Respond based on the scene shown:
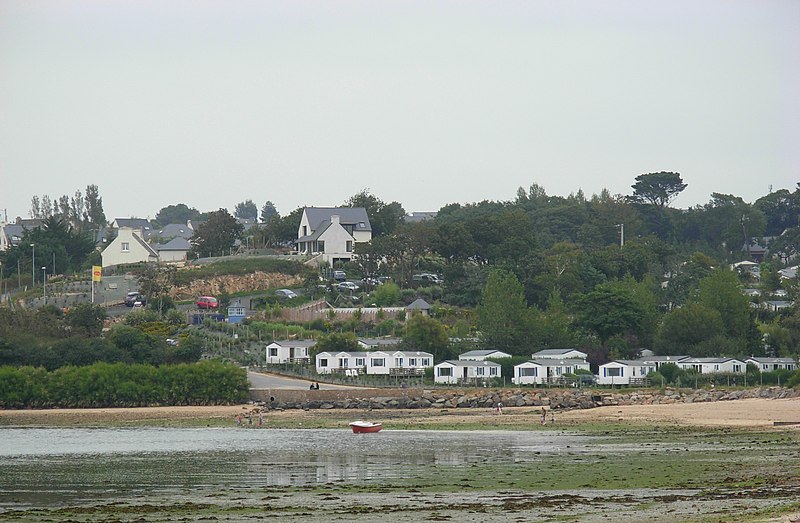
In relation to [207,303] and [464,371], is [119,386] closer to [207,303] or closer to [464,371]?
[464,371]

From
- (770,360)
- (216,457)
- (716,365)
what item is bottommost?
(216,457)

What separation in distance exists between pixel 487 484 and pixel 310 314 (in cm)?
6014

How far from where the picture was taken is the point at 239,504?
32.9 meters

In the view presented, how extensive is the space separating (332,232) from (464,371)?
40833 mm

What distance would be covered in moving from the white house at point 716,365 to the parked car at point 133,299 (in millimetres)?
45091

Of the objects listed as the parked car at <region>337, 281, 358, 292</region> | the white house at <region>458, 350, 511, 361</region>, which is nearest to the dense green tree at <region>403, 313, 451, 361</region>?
the white house at <region>458, 350, 511, 361</region>

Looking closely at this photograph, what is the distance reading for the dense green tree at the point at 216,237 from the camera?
128 m

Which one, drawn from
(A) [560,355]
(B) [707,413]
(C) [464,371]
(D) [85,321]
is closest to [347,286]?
(D) [85,321]

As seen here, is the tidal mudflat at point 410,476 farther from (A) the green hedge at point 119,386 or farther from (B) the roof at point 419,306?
(B) the roof at point 419,306

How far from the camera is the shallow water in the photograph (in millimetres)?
38031

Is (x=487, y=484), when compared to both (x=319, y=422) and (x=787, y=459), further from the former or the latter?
(x=319, y=422)

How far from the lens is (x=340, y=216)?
12275 centimetres

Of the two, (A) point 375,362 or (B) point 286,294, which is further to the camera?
(B) point 286,294

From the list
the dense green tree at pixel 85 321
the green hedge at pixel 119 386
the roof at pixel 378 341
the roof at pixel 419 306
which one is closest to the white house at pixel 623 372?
the roof at pixel 378 341
